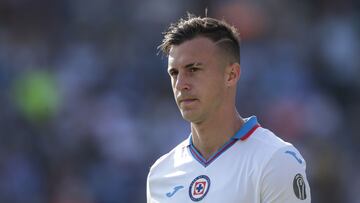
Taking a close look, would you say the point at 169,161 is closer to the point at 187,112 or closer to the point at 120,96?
the point at 187,112

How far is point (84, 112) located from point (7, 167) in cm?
130

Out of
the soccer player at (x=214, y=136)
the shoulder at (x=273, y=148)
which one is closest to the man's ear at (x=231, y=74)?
the soccer player at (x=214, y=136)

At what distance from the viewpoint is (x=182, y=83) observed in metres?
4.32

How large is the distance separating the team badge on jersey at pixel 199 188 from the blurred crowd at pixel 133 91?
621 centimetres

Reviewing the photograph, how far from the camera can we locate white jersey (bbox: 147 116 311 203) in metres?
4.02

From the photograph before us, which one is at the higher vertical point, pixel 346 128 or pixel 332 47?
pixel 332 47

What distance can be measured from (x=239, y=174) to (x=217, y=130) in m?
0.35

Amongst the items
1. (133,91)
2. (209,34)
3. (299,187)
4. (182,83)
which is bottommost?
(299,187)

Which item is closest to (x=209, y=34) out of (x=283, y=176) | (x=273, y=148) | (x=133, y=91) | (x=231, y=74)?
(x=231, y=74)

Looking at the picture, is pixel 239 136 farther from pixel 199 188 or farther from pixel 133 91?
pixel 133 91

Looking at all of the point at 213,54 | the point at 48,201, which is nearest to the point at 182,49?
the point at 213,54

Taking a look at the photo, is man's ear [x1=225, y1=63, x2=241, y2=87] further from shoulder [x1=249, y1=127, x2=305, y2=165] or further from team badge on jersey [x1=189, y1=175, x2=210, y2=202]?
team badge on jersey [x1=189, y1=175, x2=210, y2=202]

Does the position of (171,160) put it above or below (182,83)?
below

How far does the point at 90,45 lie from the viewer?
1367 cm
